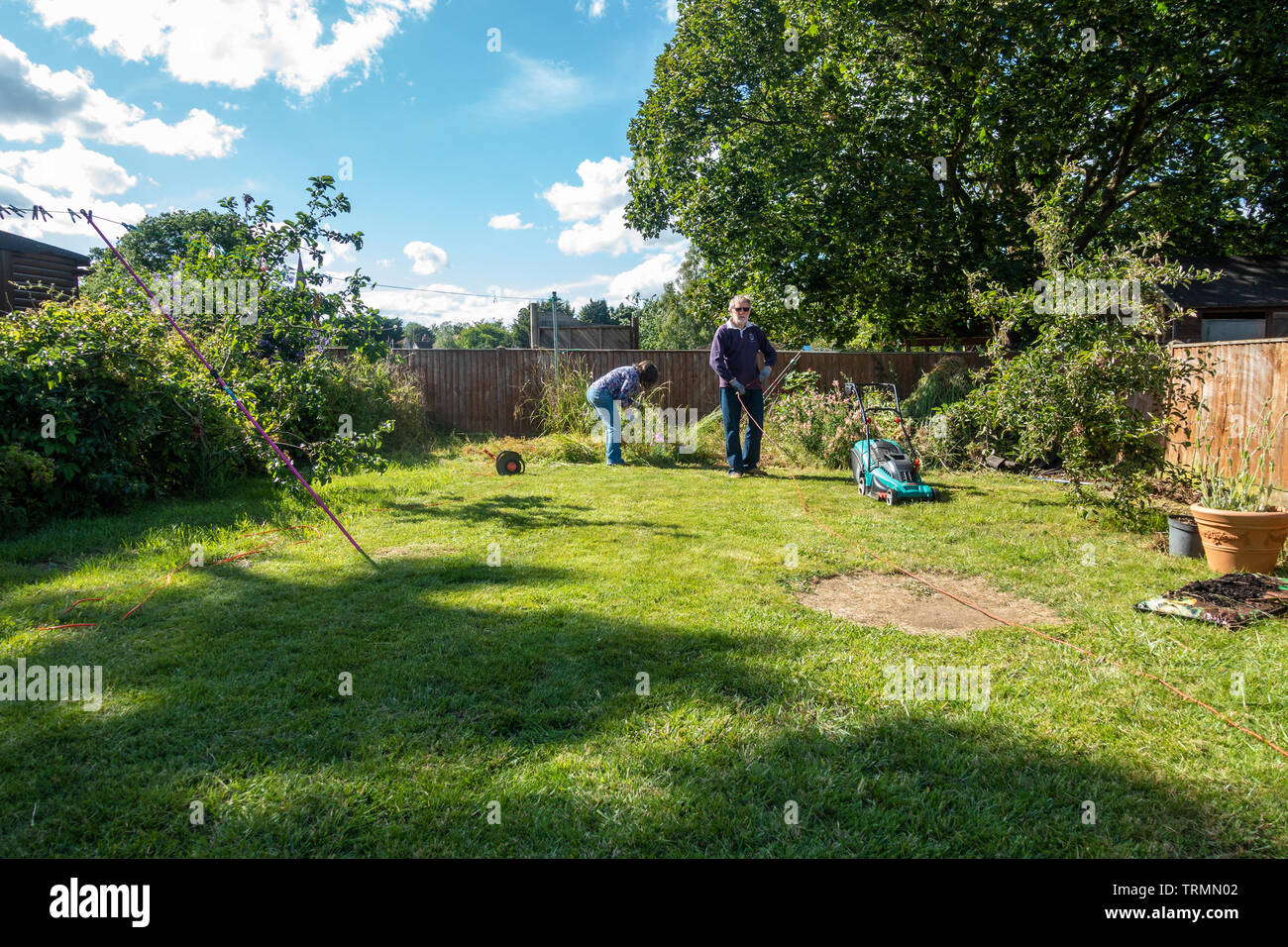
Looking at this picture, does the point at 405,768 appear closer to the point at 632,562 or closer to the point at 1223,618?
the point at 632,562

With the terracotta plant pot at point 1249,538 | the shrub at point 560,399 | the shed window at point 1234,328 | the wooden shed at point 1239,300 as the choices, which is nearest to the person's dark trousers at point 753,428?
the shrub at point 560,399

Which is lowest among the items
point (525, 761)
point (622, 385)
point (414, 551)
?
point (525, 761)

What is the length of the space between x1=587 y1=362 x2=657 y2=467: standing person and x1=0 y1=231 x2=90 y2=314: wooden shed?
8.26 metres

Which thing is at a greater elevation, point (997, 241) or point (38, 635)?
point (997, 241)

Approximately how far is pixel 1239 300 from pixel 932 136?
10062 millimetres

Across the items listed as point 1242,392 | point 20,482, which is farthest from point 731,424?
point 20,482

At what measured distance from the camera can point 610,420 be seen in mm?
9883

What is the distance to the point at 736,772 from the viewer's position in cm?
226

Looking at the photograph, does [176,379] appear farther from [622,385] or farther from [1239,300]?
A: [1239,300]

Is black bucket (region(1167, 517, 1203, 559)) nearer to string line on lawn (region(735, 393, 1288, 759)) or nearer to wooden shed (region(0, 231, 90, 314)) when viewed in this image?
string line on lawn (region(735, 393, 1288, 759))

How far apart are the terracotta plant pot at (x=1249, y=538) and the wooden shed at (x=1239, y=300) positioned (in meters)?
14.8
